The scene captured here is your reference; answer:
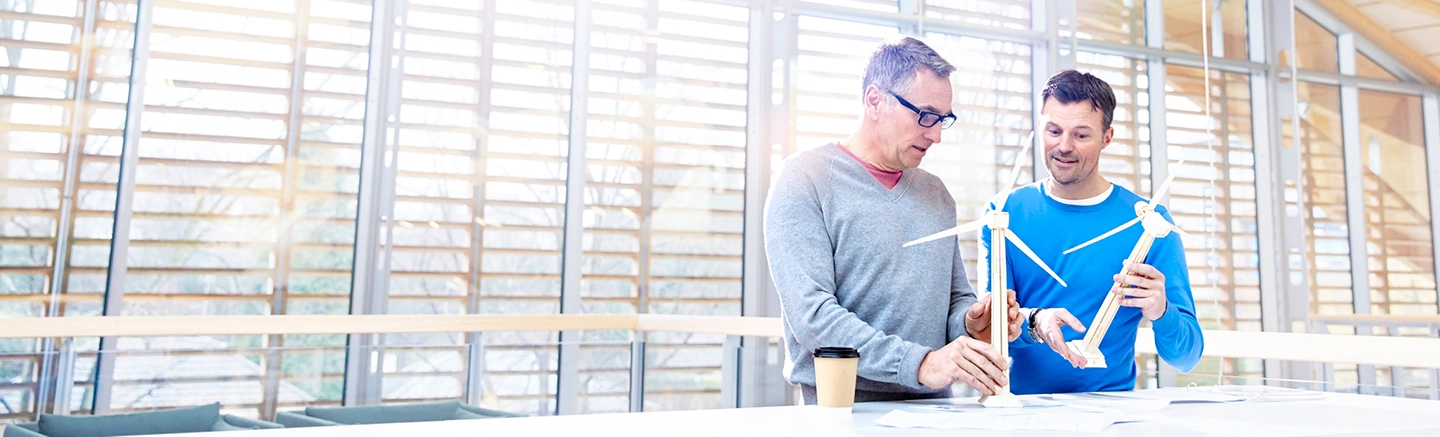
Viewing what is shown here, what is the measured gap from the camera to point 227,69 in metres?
4.54

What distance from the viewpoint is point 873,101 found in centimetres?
166

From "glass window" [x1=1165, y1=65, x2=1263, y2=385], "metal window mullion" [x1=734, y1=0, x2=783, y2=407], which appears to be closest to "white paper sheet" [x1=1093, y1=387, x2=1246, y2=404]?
"metal window mullion" [x1=734, y1=0, x2=783, y2=407]

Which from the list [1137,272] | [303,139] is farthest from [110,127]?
[1137,272]

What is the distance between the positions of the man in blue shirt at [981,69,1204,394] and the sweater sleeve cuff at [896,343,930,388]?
0.39m

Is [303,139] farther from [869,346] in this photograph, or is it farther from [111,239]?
[869,346]

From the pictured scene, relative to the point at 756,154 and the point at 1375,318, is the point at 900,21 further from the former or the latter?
the point at 1375,318

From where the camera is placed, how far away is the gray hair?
1601 millimetres

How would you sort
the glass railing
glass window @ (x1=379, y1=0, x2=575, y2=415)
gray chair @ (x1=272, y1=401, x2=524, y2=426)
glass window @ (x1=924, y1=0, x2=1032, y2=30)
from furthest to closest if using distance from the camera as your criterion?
glass window @ (x1=924, y1=0, x2=1032, y2=30) → glass window @ (x1=379, y1=0, x2=575, y2=415) → gray chair @ (x1=272, y1=401, x2=524, y2=426) → the glass railing

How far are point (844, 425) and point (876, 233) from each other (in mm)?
494

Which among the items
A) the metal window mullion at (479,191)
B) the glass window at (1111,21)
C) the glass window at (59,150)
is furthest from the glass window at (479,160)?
the glass window at (1111,21)

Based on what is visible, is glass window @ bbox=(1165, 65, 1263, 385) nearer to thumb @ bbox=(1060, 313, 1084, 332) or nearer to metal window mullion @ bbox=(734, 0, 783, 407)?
metal window mullion @ bbox=(734, 0, 783, 407)

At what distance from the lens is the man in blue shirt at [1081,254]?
1787mm

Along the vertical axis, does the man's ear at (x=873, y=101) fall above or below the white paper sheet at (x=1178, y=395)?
above

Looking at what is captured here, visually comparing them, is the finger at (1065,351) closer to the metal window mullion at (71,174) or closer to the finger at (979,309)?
the finger at (979,309)
